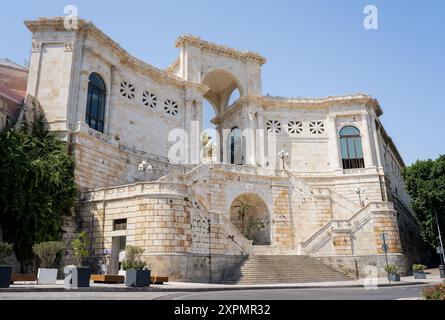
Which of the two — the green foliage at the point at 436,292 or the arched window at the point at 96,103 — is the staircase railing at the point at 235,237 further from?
the green foliage at the point at 436,292

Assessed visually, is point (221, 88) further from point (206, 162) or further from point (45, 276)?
point (45, 276)

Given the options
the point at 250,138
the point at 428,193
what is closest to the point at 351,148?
the point at 428,193

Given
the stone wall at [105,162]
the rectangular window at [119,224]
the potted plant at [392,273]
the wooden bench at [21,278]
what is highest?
the stone wall at [105,162]

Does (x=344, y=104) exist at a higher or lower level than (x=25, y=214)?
higher

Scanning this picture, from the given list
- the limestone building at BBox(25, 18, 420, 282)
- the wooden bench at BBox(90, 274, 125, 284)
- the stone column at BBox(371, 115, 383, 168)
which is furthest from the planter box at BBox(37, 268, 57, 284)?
the stone column at BBox(371, 115, 383, 168)

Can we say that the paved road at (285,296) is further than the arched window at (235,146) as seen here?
No

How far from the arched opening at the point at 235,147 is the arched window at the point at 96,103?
1711cm

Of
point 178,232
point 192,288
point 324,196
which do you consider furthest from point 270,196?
point 192,288

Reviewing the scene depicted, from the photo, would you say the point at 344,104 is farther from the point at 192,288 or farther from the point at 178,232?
the point at 192,288

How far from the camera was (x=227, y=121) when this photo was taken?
48031 mm

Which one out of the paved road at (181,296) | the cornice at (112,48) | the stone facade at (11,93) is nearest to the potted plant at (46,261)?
the paved road at (181,296)

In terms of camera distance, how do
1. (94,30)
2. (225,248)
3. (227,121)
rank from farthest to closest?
(227,121)
(94,30)
(225,248)

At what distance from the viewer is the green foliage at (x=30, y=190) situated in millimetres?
21906
